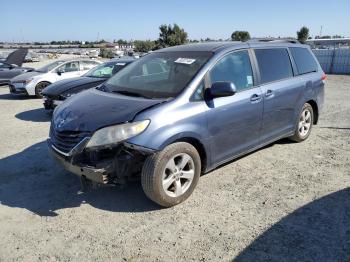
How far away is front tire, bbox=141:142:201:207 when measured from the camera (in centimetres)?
374

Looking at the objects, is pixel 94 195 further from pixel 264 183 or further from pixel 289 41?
pixel 289 41

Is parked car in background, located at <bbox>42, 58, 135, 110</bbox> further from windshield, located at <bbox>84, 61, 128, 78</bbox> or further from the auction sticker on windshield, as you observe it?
the auction sticker on windshield

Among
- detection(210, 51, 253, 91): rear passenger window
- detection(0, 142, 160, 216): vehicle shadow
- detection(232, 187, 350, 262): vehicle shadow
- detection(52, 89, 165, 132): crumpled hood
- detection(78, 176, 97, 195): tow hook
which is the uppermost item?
detection(210, 51, 253, 91): rear passenger window

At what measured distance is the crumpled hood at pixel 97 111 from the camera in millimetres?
3781

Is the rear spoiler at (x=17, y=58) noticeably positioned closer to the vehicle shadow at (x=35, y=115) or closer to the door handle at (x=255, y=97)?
the vehicle shadow at (x=35, y=115)

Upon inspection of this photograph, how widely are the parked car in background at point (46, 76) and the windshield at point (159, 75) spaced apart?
25.0 feet

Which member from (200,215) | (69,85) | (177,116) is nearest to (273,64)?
(177,116)

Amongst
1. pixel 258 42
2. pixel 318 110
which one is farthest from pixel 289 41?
pixel 318 110

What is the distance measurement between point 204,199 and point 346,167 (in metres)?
2.36

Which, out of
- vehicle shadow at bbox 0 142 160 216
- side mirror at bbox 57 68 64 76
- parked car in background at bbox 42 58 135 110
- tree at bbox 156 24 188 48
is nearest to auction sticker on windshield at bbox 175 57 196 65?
vehicle shadow at bbox 0 142 160 216

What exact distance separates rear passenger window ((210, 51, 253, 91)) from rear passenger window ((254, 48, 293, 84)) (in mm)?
290

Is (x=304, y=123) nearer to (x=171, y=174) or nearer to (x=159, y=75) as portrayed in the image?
(x=159, y=75)

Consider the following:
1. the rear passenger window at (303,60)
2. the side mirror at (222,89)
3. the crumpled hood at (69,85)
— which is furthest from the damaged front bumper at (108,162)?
the crumpled hood at (69,85)

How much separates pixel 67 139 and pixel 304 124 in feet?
13.9
